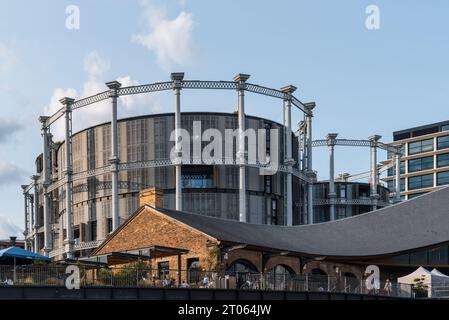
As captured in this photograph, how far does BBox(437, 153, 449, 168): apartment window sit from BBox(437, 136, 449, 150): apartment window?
1.51m

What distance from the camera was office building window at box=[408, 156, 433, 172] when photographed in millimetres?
158625

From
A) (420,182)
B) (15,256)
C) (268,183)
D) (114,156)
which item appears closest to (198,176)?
(268,183)

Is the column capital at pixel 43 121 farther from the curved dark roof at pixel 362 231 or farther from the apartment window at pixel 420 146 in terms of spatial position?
the apartment window at pixel 420 146

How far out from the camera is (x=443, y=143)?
15475cm

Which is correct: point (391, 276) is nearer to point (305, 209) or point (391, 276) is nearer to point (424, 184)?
point (305, 209)

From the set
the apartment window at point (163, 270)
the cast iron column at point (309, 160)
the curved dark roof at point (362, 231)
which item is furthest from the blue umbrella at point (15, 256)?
the cast iron column at point (309, 160)

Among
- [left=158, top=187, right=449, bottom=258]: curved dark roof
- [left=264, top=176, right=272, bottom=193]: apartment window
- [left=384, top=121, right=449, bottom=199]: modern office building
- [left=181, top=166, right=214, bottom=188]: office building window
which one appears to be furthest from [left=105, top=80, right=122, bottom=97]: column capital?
[left=384, top=121, right=449, bottom=199]: modern office building

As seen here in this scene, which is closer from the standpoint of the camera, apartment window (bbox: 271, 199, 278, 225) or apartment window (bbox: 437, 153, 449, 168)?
apartment window (bbox: 271, 199, 278, 225)

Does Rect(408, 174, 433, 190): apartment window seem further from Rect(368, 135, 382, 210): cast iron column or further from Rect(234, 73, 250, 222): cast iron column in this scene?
Rect(234, 73, 250, 222): cast iron column

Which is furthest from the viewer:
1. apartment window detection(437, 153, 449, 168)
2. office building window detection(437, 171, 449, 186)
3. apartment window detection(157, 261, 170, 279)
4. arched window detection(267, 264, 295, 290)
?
office building window detection(437, 171, 449, 186)

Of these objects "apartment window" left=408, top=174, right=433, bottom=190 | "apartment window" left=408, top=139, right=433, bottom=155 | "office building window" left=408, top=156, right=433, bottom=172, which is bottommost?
"apartment window" left=408, top=174, right=433, bottom=190

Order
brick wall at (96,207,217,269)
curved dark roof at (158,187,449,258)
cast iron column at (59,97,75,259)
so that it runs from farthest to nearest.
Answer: cast iron column at (59,97,75,259), curved dark roof at (158,187,449,258), brick wall at (96,207,217,269)

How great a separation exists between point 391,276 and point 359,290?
19.0 metres

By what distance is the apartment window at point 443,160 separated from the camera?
154 meters
